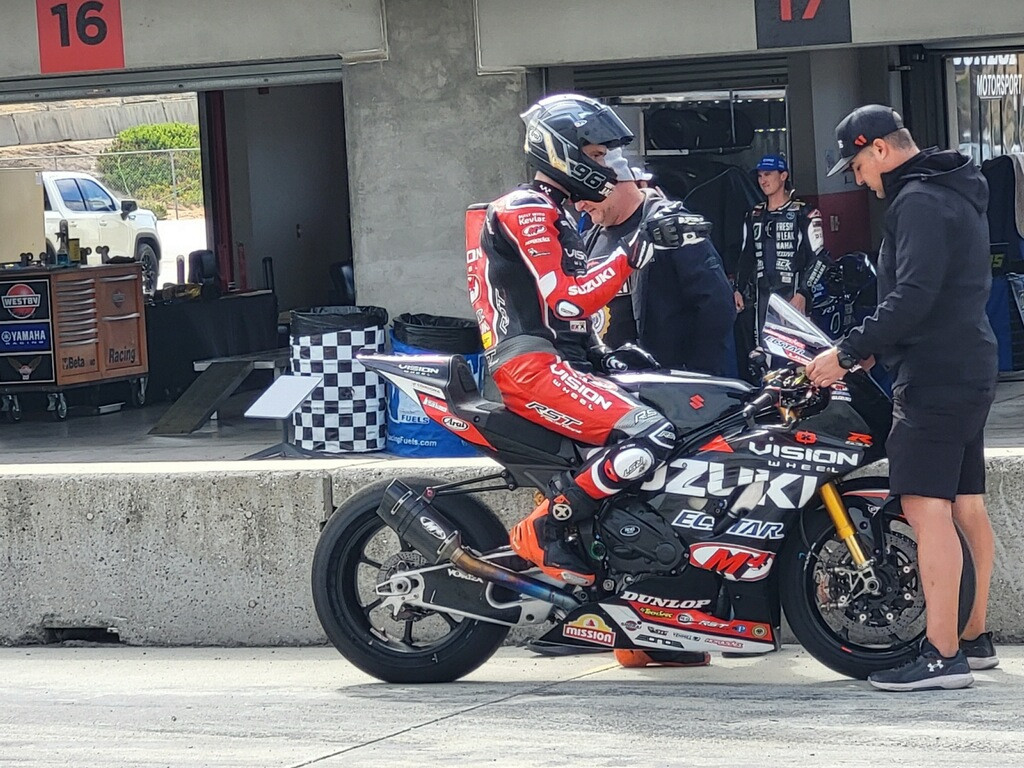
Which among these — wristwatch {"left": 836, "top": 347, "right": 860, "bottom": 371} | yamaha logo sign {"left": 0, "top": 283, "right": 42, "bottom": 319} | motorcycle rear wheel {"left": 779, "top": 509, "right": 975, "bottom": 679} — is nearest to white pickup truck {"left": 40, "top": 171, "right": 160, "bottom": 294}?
yamaha logo sign {"left": 0, "top": 283, "right": 42, "bottom": 319}

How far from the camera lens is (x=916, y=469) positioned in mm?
5102

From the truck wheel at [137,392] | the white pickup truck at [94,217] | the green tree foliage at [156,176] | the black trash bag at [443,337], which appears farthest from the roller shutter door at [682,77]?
the green tree foliage at [156,176]

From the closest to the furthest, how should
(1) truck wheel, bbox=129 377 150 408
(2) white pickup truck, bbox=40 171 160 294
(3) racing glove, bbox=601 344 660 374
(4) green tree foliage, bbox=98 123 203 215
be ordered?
1. (3) racing glove, bbox=601 344 660 374
2. (1) truck wheel, bbox=129 377 150 408
3. (2) white pickup truck, bbox=40 171 160 294
4. (4) green tree foliage, bbox=98 123 203 215

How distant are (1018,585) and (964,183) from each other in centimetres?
160

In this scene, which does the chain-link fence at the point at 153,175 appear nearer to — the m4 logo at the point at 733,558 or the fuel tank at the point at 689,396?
the fuel tank at the point at 689,396

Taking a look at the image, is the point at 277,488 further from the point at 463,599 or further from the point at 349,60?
the point at 349,60

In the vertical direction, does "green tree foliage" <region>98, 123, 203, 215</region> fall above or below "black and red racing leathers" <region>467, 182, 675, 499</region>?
above

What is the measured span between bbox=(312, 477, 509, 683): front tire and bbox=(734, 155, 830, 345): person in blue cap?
17.1 ft

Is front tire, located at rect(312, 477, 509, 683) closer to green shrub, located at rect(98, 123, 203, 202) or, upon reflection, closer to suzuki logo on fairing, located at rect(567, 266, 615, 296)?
suzuki logo on fairing, located at rect(567, 266, 615, 296)

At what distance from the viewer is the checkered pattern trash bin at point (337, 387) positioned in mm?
10266

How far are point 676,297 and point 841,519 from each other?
1418mm

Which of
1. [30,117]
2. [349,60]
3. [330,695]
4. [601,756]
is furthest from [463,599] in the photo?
[30,117]

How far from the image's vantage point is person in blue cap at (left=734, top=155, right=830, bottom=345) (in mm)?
10492

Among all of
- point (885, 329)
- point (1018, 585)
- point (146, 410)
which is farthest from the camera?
point (146, 410)
